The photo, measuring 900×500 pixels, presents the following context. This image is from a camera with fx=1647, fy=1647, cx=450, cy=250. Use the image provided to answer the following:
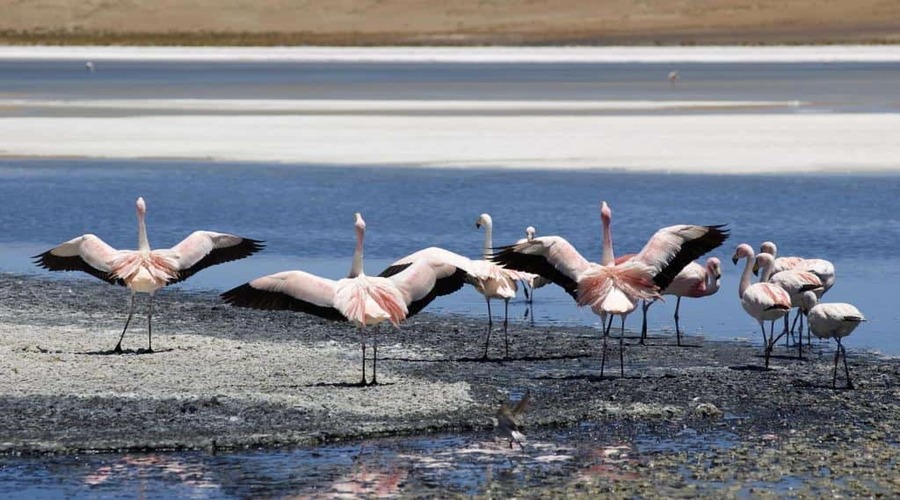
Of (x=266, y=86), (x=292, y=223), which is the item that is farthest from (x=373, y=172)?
(x=266, y=86)

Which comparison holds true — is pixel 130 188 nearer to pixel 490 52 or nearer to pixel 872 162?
pixel 872 162

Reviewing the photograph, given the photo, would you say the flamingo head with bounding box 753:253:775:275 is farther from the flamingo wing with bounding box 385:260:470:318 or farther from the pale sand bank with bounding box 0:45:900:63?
the pale sand bank with bounding box 0:45:900:63

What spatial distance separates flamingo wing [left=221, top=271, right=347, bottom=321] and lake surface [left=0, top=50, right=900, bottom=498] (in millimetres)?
1502

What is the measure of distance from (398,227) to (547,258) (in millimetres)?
7244

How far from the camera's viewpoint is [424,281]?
35.0ft

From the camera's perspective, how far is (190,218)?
761 inches

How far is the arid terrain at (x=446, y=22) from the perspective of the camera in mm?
94750

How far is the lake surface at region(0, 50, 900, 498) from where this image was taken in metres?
8.41

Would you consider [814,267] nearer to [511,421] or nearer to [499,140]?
[511,421]

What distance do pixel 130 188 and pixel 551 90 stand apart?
2272 centimetres

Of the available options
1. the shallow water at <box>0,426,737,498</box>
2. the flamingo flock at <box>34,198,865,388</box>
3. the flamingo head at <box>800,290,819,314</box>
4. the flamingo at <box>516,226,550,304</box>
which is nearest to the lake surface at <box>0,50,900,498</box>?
the shallow water at <box>0,426,737,498</box>

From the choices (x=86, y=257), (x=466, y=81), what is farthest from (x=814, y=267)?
(x=466, y=81)

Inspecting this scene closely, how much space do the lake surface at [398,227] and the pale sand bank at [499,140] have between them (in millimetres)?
908

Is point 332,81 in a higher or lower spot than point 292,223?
higher
